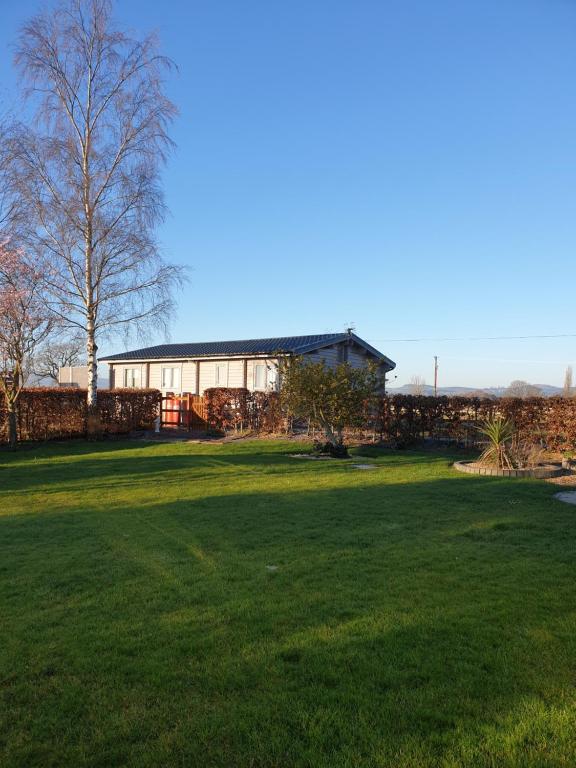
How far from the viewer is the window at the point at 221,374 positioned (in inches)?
1027

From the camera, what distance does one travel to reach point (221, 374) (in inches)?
1033

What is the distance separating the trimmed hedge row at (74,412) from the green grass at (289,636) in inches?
431

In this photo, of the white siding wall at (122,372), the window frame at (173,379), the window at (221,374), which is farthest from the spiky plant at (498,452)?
the white siding wall at (122,372)

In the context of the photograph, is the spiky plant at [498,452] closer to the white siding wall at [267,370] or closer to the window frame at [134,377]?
the white siding wall at [267,370]

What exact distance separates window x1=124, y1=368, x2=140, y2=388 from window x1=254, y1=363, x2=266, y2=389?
8207 mm

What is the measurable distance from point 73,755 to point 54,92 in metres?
21.6

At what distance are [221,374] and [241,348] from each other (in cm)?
162

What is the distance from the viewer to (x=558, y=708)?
2.69 metres

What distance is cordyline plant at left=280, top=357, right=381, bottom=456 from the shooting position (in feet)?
46.0

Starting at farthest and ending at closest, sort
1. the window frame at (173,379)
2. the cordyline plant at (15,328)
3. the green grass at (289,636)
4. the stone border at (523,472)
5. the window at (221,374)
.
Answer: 1. the window frame at (173,379)
2. the window at (221,374)
3. the cordyline plant at (15,328)
4. the stone border at (523,472)
5. the green grass at (289,636)

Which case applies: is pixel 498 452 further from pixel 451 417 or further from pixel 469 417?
pixel 451 417

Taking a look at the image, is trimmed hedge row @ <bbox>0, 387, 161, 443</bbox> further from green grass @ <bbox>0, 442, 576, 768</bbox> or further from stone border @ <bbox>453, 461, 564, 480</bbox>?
stone border @ <bbox>453, 461, 564, 480</bbox>

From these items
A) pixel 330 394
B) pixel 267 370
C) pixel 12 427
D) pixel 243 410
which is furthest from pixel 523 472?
pixel 267 370

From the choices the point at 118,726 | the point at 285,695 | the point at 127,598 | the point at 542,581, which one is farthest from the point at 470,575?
the point at 118,726
